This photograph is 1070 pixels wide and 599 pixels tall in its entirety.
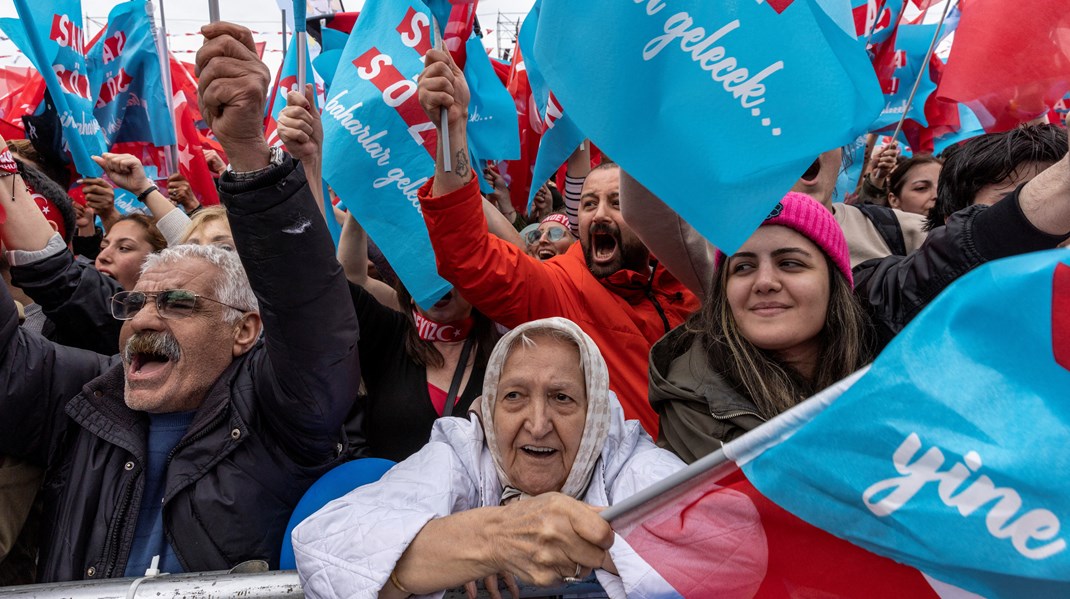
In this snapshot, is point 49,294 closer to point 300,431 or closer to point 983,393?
point 300,431

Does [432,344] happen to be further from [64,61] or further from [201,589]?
[64,61]

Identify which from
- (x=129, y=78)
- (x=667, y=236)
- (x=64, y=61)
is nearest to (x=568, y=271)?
(x=667, y=236)

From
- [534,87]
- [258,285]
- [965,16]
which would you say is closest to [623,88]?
[258,285]

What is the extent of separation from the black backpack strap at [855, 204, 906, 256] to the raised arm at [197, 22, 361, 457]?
6.81 ft

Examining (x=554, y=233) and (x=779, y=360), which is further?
(x=554, y=233)

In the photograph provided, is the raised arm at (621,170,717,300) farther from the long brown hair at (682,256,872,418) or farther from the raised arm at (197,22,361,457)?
the raised arm at (197,22,361,457)

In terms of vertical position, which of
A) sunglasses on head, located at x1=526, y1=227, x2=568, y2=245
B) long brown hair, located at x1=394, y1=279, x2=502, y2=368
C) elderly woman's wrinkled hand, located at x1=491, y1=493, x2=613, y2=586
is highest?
elderly woman's wrinkled hand, located at x1=491, y1=493, x2=613, y2=586

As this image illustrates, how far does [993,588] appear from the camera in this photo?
118 cm

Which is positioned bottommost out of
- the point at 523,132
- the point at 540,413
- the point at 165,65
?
the point at 540,413

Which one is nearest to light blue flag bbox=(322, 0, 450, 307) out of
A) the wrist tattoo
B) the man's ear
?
the wrist tattoo

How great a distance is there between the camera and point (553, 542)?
4.72 feet

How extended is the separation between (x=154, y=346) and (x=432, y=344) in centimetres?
103

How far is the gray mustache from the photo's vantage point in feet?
7.23

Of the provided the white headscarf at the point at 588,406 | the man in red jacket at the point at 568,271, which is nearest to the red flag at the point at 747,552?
the white headscarf at the point at 588,406
